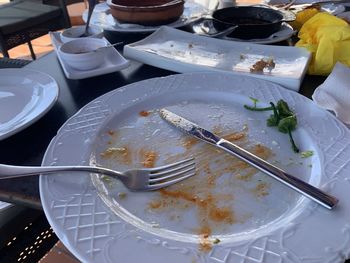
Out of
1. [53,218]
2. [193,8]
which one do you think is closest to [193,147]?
[53,218]

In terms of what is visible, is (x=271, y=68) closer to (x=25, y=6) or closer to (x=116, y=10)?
(x=116, y=10)

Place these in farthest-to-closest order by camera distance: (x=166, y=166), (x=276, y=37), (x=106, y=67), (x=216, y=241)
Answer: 1. (x=276, y=37)
2. (x=106, y=67)
3. (x=166, y=166)
4. (x=216, y=241)

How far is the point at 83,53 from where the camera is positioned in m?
0.71

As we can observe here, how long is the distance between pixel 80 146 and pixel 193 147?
169 mm

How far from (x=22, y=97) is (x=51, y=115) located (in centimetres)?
9

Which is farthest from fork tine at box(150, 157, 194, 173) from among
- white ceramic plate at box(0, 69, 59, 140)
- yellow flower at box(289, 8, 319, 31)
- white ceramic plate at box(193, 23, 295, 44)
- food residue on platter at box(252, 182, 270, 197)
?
yellow flower at box(289, 8, 319, 31)

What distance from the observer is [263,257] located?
350mm

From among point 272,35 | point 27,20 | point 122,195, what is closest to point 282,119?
point 122,195

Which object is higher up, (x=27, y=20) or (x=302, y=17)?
(x=302, y=17)

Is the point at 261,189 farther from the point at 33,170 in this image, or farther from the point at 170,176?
the point at 33,170

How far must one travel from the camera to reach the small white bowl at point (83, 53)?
0.71 metres

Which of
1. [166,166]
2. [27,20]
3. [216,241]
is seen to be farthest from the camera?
[27,20]

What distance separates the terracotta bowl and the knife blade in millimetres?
419

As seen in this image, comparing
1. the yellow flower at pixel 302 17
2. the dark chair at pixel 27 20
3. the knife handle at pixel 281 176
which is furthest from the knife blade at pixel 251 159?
the dark chair at pixel 27 20
